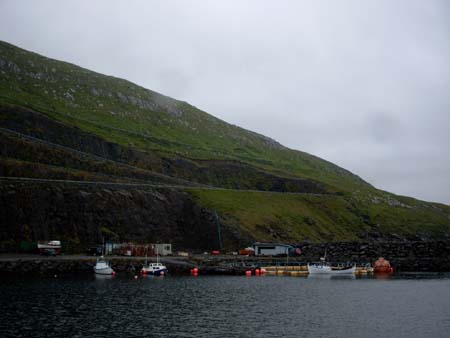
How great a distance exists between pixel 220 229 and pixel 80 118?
325 feet

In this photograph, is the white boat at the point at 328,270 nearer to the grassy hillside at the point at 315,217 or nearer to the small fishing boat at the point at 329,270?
the small fishing boat at the point at 329,270

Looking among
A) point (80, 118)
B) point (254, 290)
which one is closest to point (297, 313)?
point (254, 290)

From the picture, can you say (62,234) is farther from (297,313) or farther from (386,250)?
(386,250)

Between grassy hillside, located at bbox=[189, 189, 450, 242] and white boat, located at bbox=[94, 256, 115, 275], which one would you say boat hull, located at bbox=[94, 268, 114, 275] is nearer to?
white boat, located at bbox=[94, 256, 115, 275]

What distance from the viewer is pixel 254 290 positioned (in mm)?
74375

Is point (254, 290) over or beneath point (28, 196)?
beneath

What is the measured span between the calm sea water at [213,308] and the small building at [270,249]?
112 ft

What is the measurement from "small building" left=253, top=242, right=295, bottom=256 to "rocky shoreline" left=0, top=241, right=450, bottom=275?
2.37 m

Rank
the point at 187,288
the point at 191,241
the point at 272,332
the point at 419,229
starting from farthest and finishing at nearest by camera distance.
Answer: the point at 419,229, the point at 191,241, the point at 187,288, the point at 272,332

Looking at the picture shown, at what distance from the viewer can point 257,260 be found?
112562 mm

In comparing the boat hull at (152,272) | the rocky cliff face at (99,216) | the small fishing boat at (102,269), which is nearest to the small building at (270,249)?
the rocky cliff face at (99,216)

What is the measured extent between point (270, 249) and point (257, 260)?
822 cm

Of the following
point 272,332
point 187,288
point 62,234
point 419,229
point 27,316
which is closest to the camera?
point 272,332

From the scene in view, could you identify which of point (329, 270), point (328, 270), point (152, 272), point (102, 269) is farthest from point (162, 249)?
point (329, 270)
